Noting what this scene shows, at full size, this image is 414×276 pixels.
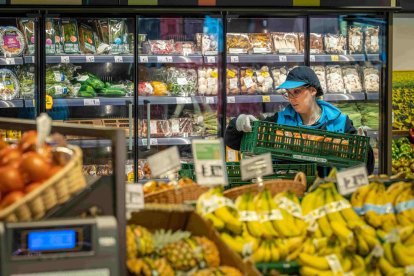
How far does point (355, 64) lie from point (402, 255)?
13.6 feet

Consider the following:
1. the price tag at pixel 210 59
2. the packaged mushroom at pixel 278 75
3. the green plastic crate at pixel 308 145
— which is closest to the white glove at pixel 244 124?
the green plastic crate at pixel 308 145

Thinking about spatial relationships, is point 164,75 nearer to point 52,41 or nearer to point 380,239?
point 52,41

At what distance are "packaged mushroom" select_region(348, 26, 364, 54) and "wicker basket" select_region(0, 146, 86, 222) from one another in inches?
179

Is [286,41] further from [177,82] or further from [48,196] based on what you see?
[48,196]

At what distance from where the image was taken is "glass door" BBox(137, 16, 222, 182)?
5.95 m

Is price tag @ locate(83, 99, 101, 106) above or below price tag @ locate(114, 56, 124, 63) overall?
below

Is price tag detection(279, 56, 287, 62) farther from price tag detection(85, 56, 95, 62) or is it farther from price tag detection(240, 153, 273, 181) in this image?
price tag detection(240, 153, 273, 181)

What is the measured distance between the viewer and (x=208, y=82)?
6113mm

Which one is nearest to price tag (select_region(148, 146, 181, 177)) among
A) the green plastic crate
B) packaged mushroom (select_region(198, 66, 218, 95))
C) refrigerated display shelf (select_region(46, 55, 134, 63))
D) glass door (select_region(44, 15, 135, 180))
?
the green plastic crate

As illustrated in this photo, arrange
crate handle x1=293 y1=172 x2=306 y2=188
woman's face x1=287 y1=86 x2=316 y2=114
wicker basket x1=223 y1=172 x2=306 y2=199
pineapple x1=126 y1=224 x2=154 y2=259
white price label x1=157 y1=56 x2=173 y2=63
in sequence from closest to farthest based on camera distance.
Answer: pineapple x1=126 y1=224 x2=154 y2=259 < wicker basket x1=223 y1=172 x2=306 y2=199 < crate handle x1=293 y1=172 x2=306 y2=188 < woman's face x1=287 y1=86 x2=316 y2=114 < white price label x1=157 y1=56 x2=173 y2=63

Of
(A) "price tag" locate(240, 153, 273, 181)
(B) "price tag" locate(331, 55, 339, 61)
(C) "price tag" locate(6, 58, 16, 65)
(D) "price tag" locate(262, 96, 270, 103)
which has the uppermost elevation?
(B) "price tag" locate(331, 55, 339, 61)

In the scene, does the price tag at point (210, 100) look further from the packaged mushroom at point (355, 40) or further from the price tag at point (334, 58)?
the packaged mushroom at point (355, 40)

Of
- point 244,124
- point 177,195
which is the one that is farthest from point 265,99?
point 177,195

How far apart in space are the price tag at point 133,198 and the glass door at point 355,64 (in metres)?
3.99
